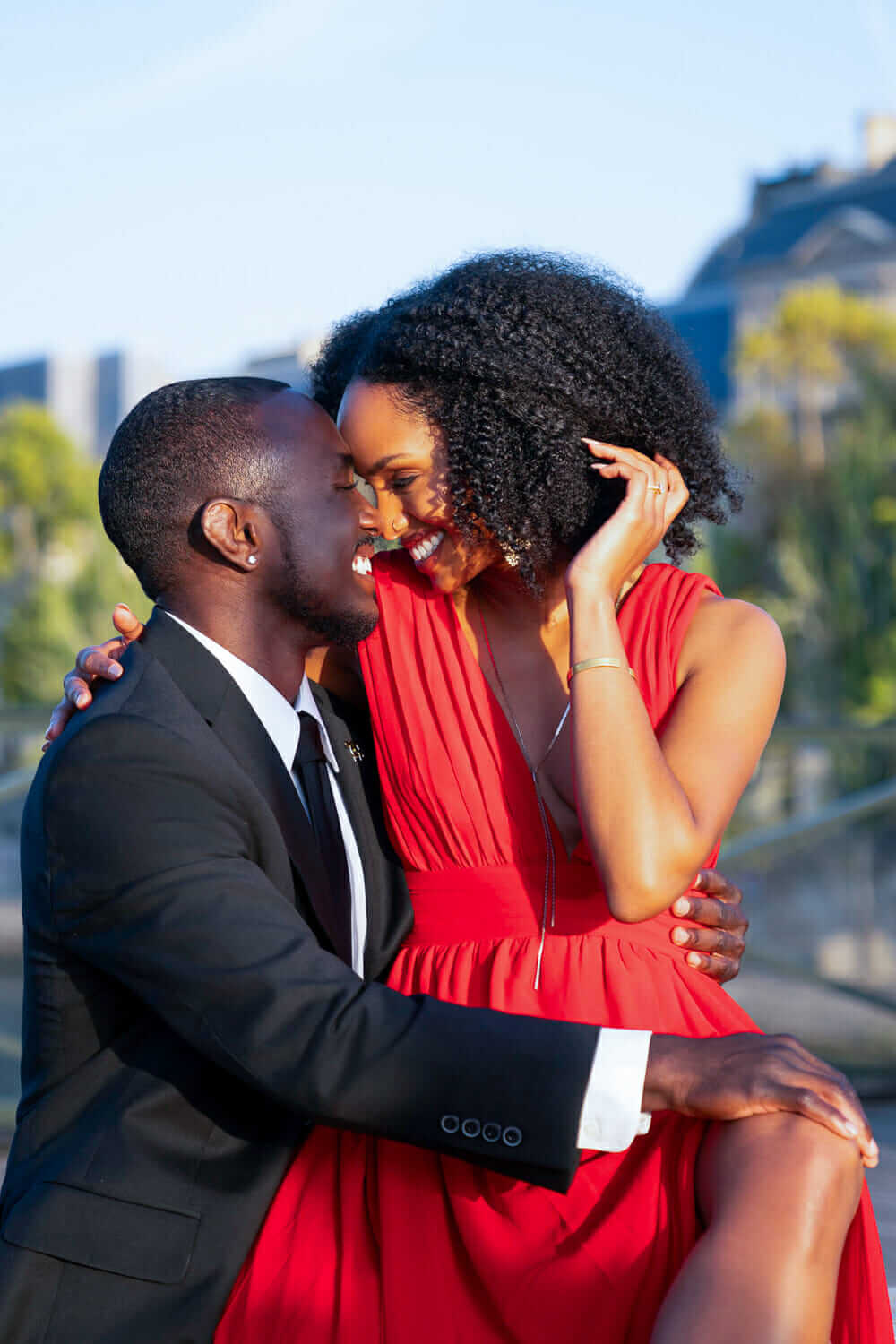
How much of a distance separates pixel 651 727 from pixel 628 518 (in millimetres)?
345

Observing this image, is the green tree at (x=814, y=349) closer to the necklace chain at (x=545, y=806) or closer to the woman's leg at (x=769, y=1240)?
the necklace chain at (x=545, y=806)

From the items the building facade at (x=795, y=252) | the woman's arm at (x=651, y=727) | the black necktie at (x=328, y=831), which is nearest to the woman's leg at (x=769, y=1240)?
the woman's arm at (x=651, y=727)

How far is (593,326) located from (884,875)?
3945mm

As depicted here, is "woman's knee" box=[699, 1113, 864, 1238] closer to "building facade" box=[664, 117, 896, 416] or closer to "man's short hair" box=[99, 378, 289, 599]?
"man's short hair" box=[99, 378, 289, 599]

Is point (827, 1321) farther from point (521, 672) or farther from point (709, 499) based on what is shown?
point (709, 499)

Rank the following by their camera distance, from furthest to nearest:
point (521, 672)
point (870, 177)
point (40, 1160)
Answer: point (870, 177) → point (521, 672) → point (40, 1160)

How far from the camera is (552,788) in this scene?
2.28m

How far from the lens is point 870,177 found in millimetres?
40688

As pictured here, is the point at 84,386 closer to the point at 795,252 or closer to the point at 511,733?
the point at 795,252

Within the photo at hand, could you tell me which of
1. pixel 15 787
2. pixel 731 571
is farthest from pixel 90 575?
pixel 15 787

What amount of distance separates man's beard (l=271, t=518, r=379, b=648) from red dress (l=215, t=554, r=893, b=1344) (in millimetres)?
125

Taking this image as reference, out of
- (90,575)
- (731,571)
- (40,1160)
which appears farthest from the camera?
(90,575)

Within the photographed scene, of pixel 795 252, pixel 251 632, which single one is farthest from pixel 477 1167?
pixel 795 252

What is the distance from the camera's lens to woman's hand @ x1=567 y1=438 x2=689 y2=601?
2205 mm
